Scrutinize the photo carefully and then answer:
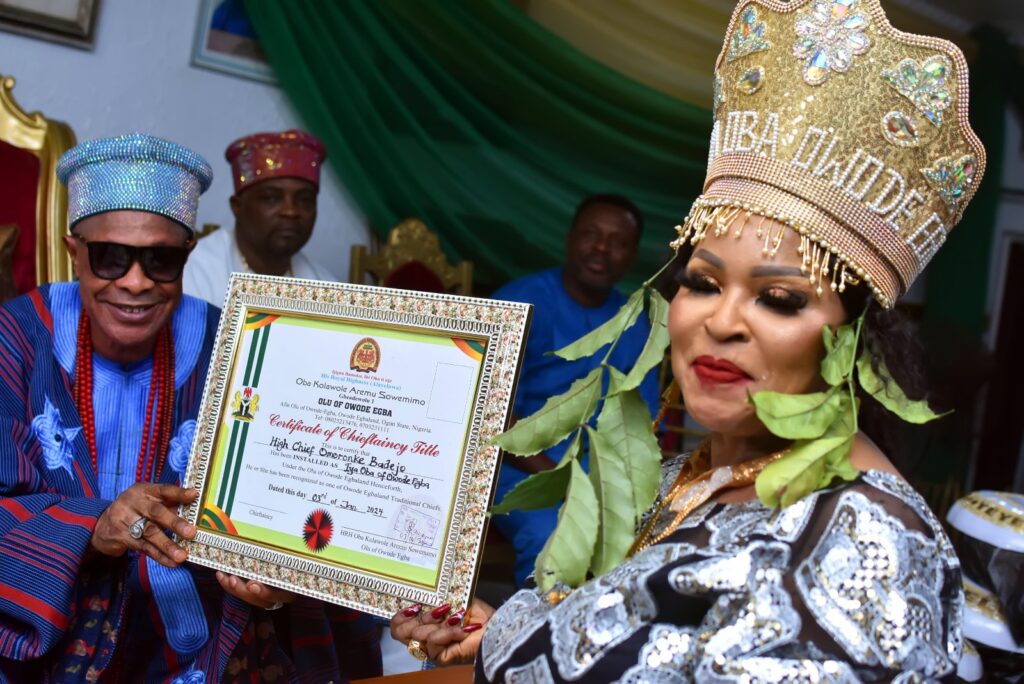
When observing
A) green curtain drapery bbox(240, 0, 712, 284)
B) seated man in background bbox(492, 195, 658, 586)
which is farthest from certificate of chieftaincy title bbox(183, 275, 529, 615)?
green curtain drapery bbox(240, 0, 712, 284)

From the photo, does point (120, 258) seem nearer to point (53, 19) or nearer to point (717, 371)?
point (717, 371)

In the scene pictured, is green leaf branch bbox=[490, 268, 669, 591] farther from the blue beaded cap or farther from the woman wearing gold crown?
the blue beaded cap

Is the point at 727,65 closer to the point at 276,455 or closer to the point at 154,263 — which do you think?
the point at 276,455

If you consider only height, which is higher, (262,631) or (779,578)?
(779,578)

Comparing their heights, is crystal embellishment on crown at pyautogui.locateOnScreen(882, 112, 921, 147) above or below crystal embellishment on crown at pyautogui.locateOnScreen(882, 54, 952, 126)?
below

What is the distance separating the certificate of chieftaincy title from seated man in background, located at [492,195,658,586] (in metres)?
1.81

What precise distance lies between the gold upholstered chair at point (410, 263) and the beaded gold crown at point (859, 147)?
119 inches

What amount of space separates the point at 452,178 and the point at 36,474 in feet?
8.97

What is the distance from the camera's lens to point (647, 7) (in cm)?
488

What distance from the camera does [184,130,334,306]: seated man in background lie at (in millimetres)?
3977

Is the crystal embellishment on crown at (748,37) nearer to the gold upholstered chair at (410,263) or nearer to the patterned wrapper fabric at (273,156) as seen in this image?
the patterned wrapper fabric at (273,156)

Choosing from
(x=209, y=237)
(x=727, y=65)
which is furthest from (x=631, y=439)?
(x=209, y=237)

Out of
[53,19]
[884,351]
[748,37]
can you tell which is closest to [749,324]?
[884,351]

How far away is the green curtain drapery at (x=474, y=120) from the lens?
14.4ft
